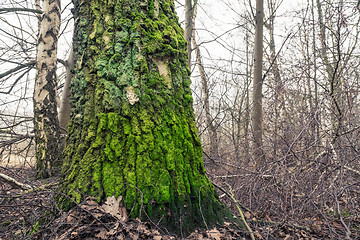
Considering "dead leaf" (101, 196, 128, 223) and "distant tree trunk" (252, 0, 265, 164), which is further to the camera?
"distant tree trunk" (252, 0, 265, 164)

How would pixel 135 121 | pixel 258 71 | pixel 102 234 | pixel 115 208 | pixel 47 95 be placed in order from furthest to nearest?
pixel 258 71 → pixel 47 95 → pixel 135 121 → pixel 115 208 → pixel 102 234

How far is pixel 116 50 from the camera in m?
1.72

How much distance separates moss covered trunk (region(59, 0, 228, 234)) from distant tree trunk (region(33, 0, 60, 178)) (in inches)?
115

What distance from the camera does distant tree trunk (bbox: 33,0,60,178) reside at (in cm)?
420

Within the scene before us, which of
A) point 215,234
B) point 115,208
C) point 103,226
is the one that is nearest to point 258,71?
point 215,234

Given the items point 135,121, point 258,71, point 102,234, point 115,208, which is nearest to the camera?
point 102,234

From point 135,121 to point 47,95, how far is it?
362 centimetres

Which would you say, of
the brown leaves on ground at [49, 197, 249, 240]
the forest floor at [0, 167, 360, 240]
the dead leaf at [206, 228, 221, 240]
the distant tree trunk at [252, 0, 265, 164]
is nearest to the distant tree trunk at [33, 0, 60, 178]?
→ the forest floor at [0, 167, 360, 240]

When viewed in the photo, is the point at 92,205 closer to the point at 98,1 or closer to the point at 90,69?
the point at 90,69

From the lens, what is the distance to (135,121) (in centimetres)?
162

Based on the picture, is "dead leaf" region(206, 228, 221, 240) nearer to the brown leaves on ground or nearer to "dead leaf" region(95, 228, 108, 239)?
the brown leaves on ground

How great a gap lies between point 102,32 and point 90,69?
310 millimetres

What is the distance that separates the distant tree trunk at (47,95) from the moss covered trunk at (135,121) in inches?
115

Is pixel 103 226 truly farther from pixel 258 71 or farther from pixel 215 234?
pixel 258 71
